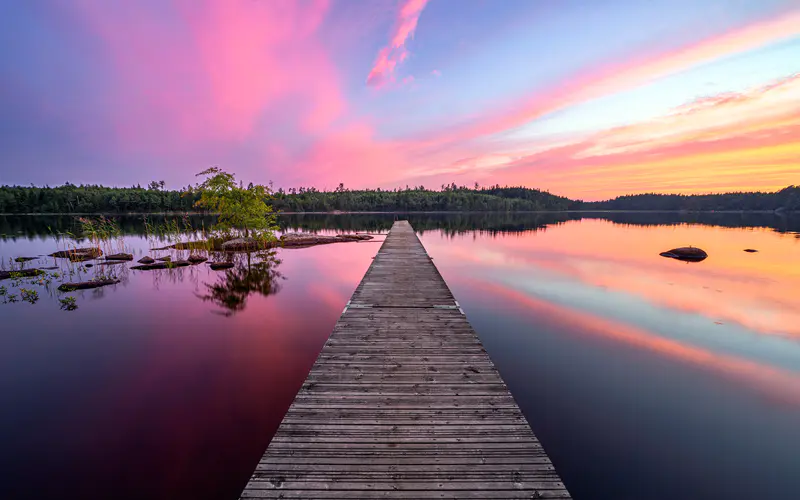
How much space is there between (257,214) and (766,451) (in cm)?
2277

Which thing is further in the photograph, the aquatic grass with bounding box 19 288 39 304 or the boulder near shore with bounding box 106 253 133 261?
the boulder near shore with bounding box 106 253 133 261

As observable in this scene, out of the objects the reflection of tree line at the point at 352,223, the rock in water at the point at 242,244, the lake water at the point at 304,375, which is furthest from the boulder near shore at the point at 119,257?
the reflection of tree line at the point at 352,223

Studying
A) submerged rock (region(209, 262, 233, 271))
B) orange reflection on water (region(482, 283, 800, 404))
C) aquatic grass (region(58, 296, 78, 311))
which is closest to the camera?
orange reflection on water (region(482, 283, 800, 404))

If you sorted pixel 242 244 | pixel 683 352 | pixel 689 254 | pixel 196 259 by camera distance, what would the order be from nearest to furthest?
pixel 683 352 < pixel 196 259 < pixel 242 244 < pixel 689 254

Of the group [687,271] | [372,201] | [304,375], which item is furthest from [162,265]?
[372,201]

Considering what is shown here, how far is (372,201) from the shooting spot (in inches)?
4269

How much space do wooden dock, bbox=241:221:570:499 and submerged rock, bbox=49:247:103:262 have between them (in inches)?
912

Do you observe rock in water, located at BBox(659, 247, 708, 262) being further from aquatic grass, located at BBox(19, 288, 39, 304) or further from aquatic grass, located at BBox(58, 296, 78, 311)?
aquatic grass, located at BBox(19, 288, 39, 304)

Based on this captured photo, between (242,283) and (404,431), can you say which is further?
(242,283)

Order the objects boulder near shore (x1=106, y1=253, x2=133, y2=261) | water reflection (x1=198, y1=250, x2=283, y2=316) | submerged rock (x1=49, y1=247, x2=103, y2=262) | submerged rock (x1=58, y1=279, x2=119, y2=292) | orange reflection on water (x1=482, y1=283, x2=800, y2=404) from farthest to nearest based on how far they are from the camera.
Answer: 1. boulder near shore (x1=106, y1=253, x2=133, y2=261)
2. submerged rock (x1=49, y1=247, x2=103, y2=262)
3. submerged rock (x1=58, y1=279, x2=119, y2=292)
4. water reflection (x1=198, y1=250, x2=283, y2=316)
5. orange reflection on water (x1=482, y1=283, x2=800, y2=404)

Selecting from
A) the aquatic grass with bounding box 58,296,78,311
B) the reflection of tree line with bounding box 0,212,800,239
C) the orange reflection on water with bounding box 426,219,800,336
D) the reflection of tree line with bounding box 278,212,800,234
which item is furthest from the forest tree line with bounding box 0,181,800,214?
the orange reflection on water with bounding box 426,219,800,336

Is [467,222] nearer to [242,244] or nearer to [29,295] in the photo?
[242,244]

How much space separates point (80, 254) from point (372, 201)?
299 feet

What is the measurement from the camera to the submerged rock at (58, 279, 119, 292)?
1335 cm
